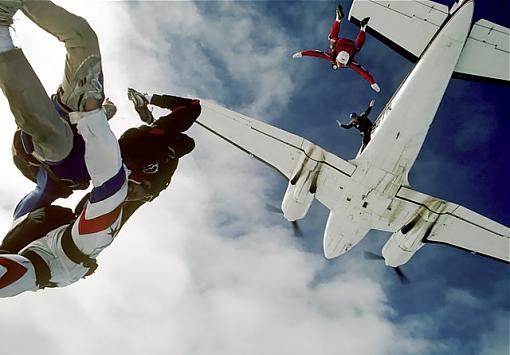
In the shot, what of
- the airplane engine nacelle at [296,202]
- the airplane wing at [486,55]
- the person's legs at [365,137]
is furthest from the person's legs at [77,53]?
the airplane wing at [486,55]

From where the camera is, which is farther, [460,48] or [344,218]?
[344,218]

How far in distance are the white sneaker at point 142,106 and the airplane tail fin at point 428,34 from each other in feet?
45.5

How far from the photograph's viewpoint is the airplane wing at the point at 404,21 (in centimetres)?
1598

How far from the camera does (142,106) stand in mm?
3799

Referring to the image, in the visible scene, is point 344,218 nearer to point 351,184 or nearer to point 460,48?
point 351,184

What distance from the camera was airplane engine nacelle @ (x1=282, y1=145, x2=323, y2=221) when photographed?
17.6 m

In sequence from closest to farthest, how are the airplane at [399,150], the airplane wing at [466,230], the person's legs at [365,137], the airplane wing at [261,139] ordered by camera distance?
the airplane at [399,150]
the person's legs at [365,137]
the airplane wing at [466,230]
the airplane wing at [261,139]

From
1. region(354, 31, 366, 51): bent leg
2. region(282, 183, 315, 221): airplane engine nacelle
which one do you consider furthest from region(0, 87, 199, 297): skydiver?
region(282, 183, 315, 221): airplane engine nacelle

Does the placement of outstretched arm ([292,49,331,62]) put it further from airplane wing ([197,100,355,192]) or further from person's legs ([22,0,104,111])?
person's legs ([22,0,104,111])

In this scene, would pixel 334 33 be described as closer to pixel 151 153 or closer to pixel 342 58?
pixel 342 58

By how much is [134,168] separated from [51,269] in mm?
884

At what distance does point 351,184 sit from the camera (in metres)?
18.0

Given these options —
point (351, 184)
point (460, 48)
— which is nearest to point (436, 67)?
point (460, 48)

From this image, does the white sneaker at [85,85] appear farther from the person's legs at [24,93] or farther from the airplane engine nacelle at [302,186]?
the airplane engine nacelle at [302,186]
